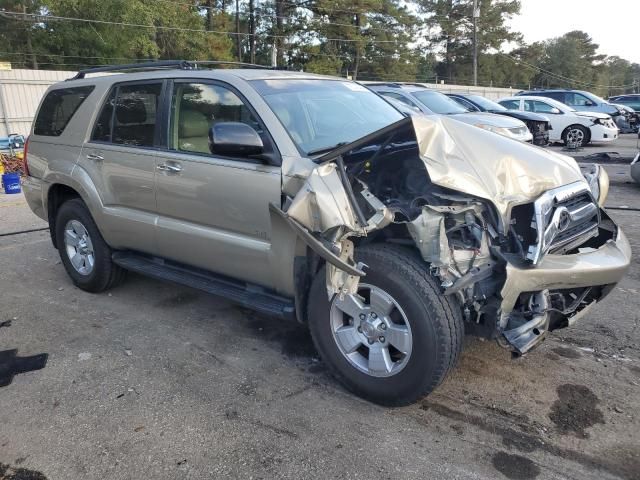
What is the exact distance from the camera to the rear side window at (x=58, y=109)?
4.84 metres

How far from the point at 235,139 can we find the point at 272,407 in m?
1.59

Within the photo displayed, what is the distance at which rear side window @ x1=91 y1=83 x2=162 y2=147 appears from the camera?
4141 mm

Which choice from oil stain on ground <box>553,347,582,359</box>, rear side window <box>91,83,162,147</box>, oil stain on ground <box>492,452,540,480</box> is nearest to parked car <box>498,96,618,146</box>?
oil stain on ground <box>553,347,582,359</box>

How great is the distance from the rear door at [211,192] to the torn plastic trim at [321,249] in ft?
1.15

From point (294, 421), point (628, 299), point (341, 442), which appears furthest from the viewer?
point (628, 299)

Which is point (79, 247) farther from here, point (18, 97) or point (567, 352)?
point (18, 97)

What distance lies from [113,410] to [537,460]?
2.33m

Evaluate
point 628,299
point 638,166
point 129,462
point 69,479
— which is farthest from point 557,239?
point 638,166

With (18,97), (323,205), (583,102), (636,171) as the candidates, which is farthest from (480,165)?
(583,102)

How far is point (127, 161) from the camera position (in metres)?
4.23

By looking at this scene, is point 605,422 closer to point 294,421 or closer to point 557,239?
point 557,239

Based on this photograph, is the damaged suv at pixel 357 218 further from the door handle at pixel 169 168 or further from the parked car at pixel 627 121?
the parked car at pixel 627 121

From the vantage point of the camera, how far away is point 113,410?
3148 millimetres

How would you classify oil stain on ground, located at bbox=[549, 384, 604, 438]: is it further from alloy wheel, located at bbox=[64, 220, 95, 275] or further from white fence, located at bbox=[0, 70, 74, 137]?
white fence, located at bbox=[0, 70, 74, 137]
